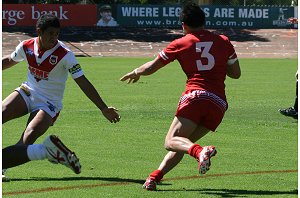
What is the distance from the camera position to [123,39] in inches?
2103

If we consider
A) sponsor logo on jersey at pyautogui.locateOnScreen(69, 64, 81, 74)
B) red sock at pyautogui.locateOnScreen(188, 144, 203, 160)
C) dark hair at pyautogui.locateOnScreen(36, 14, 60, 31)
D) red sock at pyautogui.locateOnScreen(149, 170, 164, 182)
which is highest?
dark hair at pyautogui.locateOnScreen(36, 14, 60, 31)

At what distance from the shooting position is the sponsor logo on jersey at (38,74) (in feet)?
33.8

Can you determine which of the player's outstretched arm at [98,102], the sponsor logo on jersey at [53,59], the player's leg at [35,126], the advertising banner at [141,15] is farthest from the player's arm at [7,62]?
the advertising banner at [141,15]

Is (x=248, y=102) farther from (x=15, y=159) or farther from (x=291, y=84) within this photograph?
(x=15, y=159)

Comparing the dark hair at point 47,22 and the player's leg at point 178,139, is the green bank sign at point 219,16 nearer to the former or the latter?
the dark hair at point 47,22

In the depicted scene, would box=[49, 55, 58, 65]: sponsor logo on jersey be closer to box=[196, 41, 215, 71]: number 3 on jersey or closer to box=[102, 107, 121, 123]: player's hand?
box=[102, 107, 121, 123]: player's hand

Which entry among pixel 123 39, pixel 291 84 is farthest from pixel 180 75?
pixel 123 39

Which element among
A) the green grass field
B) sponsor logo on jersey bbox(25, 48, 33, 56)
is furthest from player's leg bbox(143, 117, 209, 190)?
sponsor logo on jersey bbox(25, 48, 33, 56)

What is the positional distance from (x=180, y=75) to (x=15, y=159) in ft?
77.9

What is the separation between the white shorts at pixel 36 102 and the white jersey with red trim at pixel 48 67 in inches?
1.6

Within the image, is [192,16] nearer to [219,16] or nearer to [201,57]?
[201,57]

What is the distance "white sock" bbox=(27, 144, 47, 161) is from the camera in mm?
8602

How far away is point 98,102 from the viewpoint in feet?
32.0

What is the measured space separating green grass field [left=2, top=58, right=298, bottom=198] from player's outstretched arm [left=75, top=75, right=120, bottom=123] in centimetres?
77
